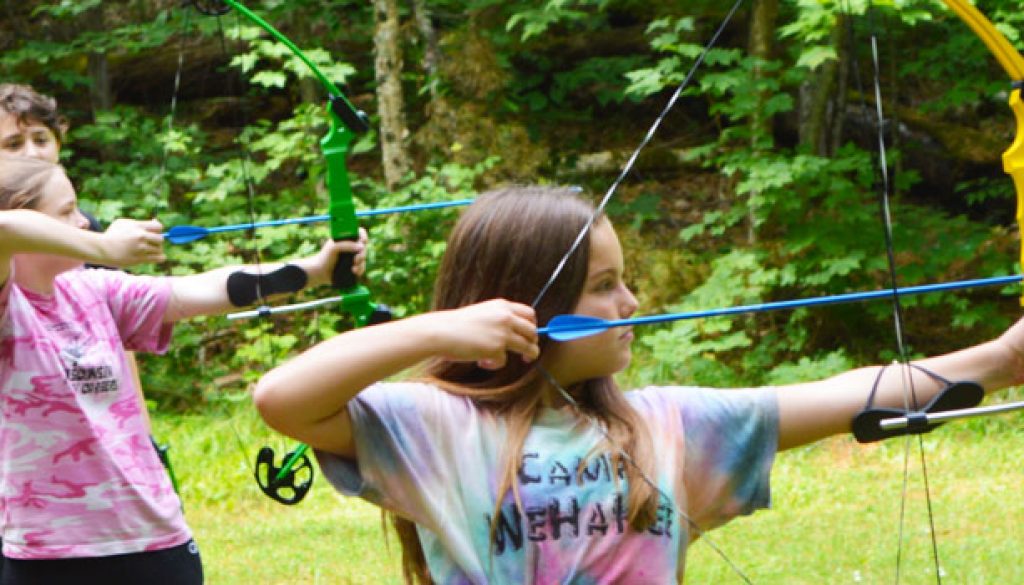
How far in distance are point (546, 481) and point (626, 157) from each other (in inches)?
282

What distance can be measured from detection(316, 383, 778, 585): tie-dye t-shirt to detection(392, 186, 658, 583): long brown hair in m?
0.03

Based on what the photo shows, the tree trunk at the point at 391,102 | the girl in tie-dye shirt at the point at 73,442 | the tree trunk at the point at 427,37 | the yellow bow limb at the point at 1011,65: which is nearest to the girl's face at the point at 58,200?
the girl in tie-dye shirt at the point at 73,442

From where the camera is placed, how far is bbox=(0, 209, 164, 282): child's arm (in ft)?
7.27

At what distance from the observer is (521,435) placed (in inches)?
63.1

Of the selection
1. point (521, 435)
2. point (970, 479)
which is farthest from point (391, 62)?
point (521, 435)

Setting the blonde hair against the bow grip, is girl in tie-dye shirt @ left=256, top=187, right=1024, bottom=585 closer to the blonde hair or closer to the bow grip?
the bow grip

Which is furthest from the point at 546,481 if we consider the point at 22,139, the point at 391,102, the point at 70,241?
the point at 391,102

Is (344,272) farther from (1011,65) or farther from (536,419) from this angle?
(1011,65)

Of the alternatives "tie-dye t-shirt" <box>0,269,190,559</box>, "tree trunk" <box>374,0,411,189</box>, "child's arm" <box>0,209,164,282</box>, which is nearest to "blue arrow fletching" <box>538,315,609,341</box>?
"child's arm" <box>0,209,164,282</box>

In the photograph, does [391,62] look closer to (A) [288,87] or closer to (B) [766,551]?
(A) [288,87]

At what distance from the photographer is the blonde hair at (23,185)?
2494mm

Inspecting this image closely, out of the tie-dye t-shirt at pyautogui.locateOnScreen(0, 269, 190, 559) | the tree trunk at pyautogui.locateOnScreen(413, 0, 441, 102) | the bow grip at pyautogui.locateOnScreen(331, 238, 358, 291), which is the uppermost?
the bow grip at pyautogui.locateOnScreen(331, 238, 358, 291)

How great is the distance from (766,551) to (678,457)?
2.90m

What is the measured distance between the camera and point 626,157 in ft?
28.3
